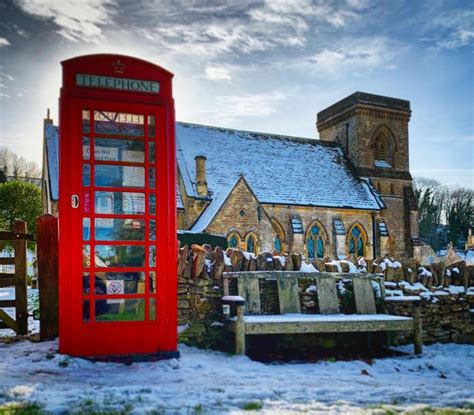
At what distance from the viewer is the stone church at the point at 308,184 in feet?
79.5

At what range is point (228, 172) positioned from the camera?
95.9ft

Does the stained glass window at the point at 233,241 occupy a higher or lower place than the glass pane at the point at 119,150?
lower

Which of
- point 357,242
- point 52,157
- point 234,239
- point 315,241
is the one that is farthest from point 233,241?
point 357,242

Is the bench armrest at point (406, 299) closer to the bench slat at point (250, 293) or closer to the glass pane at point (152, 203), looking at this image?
the bench slat at point (250, 293)

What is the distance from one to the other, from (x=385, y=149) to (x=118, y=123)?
34719 mm

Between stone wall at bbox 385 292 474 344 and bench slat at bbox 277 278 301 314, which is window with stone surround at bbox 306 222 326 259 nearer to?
stone wall at bbox 385 292 474 344

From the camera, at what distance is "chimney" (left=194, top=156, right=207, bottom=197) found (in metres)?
25.8

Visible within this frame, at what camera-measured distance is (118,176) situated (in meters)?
6.05

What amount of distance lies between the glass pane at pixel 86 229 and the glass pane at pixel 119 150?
73cm

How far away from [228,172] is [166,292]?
23333 mm

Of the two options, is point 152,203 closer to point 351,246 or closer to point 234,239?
point 234,239

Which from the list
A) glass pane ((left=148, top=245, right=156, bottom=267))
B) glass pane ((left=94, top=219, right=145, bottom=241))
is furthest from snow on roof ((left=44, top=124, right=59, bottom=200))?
glass pane ((left=148, top=245, right=156, bottom=267))

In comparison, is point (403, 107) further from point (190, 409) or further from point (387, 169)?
point (190, 409)

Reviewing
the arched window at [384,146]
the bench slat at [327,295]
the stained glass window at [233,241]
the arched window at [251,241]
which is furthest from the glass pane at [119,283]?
the arched window at [384,146]
